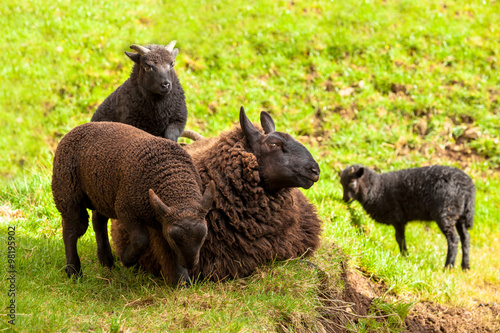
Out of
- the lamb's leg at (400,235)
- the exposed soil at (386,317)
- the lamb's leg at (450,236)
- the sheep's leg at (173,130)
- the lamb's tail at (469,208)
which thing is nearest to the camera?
the exposed soil at (386,317)

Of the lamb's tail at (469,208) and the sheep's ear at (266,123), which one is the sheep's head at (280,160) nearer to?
the sheep's ear at (266,123)

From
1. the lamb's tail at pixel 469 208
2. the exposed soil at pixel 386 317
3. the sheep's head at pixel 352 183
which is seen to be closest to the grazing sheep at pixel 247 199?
the exposed soil at pixel 386 317

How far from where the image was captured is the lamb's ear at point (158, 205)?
3979 millimetres

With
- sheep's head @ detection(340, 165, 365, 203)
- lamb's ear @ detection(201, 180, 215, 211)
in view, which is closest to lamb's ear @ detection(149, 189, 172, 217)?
lamb's ear @ detection(201, 180, 215, 211)

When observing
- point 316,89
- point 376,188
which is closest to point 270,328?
point 376,188

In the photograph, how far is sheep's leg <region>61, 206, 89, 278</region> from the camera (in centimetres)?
477

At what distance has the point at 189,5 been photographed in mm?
14227

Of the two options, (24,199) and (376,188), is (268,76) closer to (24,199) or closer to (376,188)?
(376,188)

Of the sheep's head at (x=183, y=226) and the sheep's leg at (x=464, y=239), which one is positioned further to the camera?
the sheep's leg at (x=464, y=239)

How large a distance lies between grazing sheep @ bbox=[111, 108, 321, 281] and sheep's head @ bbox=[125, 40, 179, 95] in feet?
3.28

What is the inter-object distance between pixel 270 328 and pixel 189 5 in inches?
462

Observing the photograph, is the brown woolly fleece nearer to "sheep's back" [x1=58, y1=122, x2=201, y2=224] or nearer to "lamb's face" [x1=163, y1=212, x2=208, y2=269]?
"sheep's back" [x1=58, y1=122, x2=201, y2=224]

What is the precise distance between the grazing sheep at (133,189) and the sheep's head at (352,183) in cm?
452

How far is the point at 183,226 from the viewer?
3.97 metres
